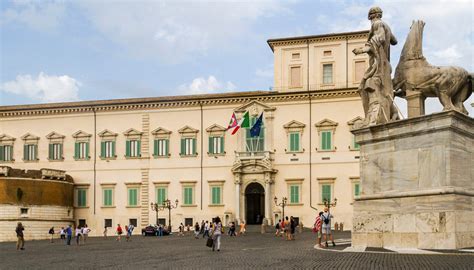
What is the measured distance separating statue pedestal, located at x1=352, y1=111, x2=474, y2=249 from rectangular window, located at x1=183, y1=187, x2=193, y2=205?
39.5 metres

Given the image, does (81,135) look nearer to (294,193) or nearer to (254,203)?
(254,203)

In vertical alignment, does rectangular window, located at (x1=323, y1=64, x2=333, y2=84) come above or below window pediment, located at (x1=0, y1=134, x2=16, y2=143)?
above

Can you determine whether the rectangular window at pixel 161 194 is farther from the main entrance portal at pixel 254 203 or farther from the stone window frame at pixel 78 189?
the main entrance portal at pixel 254 203

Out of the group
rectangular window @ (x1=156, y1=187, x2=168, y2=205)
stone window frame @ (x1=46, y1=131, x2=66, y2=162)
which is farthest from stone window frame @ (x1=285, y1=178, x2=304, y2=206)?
stone window frame @ (x1=46, y1=131, x2=66, y2=162)

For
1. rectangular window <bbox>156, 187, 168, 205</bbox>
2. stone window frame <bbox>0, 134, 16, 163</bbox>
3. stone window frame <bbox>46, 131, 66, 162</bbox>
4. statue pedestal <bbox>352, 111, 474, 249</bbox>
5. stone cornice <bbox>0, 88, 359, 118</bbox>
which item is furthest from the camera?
stone window frame <bbox>0, 134, 16, 163</bbox>

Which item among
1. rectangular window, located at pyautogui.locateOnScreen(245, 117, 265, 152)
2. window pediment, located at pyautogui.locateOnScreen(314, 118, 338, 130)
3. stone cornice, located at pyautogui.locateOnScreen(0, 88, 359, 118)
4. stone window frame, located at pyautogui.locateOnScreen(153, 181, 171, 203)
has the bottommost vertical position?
stone window frame, located at pyautogui.locateOnScreen(153, 181, 171, 203)

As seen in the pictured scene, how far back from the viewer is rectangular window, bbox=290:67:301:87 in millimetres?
59281

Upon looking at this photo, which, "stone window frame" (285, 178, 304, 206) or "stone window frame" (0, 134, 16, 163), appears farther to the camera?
"stone window frame" (0, 134, 16, 163)

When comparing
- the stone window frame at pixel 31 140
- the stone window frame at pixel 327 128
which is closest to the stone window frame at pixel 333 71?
the stone window frame at pixel 327 128

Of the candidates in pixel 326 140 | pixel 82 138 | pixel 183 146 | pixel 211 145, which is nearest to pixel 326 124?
pixel 326 140

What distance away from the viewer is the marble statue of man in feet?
68.0

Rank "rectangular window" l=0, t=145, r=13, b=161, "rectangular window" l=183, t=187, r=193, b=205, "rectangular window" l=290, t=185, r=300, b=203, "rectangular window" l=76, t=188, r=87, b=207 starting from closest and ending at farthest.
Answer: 1. "rectangular window" l=290, t=185, r=300, b=203
2. "rectangular window" l=183, t=187, r=193, b=205
3. "rectangular window" l=76, t=188, r=87, b=207
4. "rectangular window" l=0, t=145, r=13, b=161

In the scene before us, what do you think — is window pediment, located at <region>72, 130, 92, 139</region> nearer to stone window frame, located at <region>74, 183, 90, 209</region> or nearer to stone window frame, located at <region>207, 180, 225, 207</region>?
stone window frame, located at <region>74, 183, 90, 209</region>

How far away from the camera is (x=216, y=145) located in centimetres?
5906
